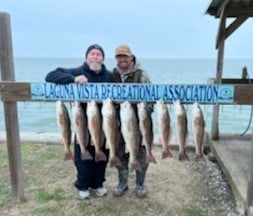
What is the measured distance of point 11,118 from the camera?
3824 millimetres

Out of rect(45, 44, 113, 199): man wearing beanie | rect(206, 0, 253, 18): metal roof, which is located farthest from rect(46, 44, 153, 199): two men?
rect(206, 0, 253, 18): metal roof

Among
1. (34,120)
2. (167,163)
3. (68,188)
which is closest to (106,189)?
(68,188)

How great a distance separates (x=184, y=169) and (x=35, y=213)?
214cm

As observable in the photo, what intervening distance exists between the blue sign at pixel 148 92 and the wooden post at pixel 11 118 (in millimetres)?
644

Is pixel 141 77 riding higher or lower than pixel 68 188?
higher

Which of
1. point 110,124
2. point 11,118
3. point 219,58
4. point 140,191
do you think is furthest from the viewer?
point 219,58

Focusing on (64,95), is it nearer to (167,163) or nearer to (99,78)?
(99,78)

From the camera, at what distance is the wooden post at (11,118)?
367 centimetres

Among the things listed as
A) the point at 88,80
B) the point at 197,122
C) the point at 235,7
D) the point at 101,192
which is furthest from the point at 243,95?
the point at 235,7

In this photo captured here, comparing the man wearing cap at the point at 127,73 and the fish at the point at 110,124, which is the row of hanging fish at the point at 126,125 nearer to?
the fish at the point at 110,124

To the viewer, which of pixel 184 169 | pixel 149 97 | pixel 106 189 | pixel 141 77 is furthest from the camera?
pixel 184 169

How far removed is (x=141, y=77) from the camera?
12.1 feet

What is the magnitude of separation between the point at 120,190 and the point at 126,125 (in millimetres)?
1285

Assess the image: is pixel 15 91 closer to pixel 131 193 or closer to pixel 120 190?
pixel 120 190
